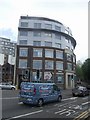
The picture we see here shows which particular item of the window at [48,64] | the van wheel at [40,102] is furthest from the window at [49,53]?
the van wheel at [40,102]

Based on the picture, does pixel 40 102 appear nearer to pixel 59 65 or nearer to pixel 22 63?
pixel 22 63

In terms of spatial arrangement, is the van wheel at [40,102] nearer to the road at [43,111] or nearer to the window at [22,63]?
the road at [43,111]

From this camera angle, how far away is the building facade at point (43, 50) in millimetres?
67000

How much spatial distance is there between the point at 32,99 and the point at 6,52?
2538 centimetres

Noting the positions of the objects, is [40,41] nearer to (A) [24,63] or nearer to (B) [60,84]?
(A) [24,63]

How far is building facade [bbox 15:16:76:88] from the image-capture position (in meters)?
67.0

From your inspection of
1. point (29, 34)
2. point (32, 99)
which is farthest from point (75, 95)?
point (29, 34)

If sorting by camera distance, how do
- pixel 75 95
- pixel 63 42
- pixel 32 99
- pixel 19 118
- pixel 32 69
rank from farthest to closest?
pixel 63 42
pixel 32 69
pixel 75 95
pixel 32 99
pixel 19 118

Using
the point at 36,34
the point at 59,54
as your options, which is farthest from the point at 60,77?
the point at 36,34

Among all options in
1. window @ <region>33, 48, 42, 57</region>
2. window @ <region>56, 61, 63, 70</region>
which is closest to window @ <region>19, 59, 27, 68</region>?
window @ <region>33, 48, 42, 57</region>

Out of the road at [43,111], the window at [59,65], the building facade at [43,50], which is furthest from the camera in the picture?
the window at [59,65]

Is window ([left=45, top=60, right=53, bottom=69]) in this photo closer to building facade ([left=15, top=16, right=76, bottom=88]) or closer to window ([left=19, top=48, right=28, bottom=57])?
building facade ([left=15, top=16, right=76, bottom=88])

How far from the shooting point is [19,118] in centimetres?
1334

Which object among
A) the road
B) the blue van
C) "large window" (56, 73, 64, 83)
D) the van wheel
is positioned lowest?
the road
